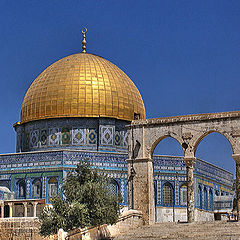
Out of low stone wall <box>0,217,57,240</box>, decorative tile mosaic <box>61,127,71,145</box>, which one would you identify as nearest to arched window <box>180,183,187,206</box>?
decorative tile mosaic <box>61,127,71,145</box>

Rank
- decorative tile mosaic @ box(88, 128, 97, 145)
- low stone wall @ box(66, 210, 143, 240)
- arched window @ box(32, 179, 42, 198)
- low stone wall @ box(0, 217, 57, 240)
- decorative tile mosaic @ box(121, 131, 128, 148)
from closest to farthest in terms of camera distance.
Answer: low stone wall @ box(66, 210, 143, 240), low stone wall @ box(0, 217, 57, 240), arched window @ box(32, 179, 42, 198), decorative tile mosaic @ box(88, 128, 97, 145), decorative tile mosaic @ box(121, 131, 128, 148)

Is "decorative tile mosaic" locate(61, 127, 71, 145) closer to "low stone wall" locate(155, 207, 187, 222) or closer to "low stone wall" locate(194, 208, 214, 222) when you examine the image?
"low stone wall" locate(155, 207, 187, 222)

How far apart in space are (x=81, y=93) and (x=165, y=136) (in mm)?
12655

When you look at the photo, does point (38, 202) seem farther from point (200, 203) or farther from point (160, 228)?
point (160, 228)

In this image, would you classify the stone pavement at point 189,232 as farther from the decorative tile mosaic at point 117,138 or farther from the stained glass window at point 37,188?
the decorative tile mosaic at point 117,138

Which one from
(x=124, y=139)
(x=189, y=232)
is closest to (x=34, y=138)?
(x=124, y=139)

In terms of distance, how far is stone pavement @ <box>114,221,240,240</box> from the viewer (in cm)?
1891

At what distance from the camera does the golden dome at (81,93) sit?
35500 millimetres

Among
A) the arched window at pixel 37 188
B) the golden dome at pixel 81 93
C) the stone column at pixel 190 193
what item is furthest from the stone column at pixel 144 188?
the golden dome at pixel 81 93

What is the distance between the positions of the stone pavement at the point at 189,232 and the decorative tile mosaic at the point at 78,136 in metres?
12.8

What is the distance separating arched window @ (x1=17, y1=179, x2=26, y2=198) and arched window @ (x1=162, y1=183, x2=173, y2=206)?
761 cm

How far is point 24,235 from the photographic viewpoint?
22234mm

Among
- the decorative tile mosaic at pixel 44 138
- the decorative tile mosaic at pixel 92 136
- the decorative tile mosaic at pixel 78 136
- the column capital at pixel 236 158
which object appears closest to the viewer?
the column capital at pixel 236 158

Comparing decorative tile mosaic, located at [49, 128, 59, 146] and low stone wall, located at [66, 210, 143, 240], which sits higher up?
decorative tile mosaic, located at [49, 128, 59, 146]
